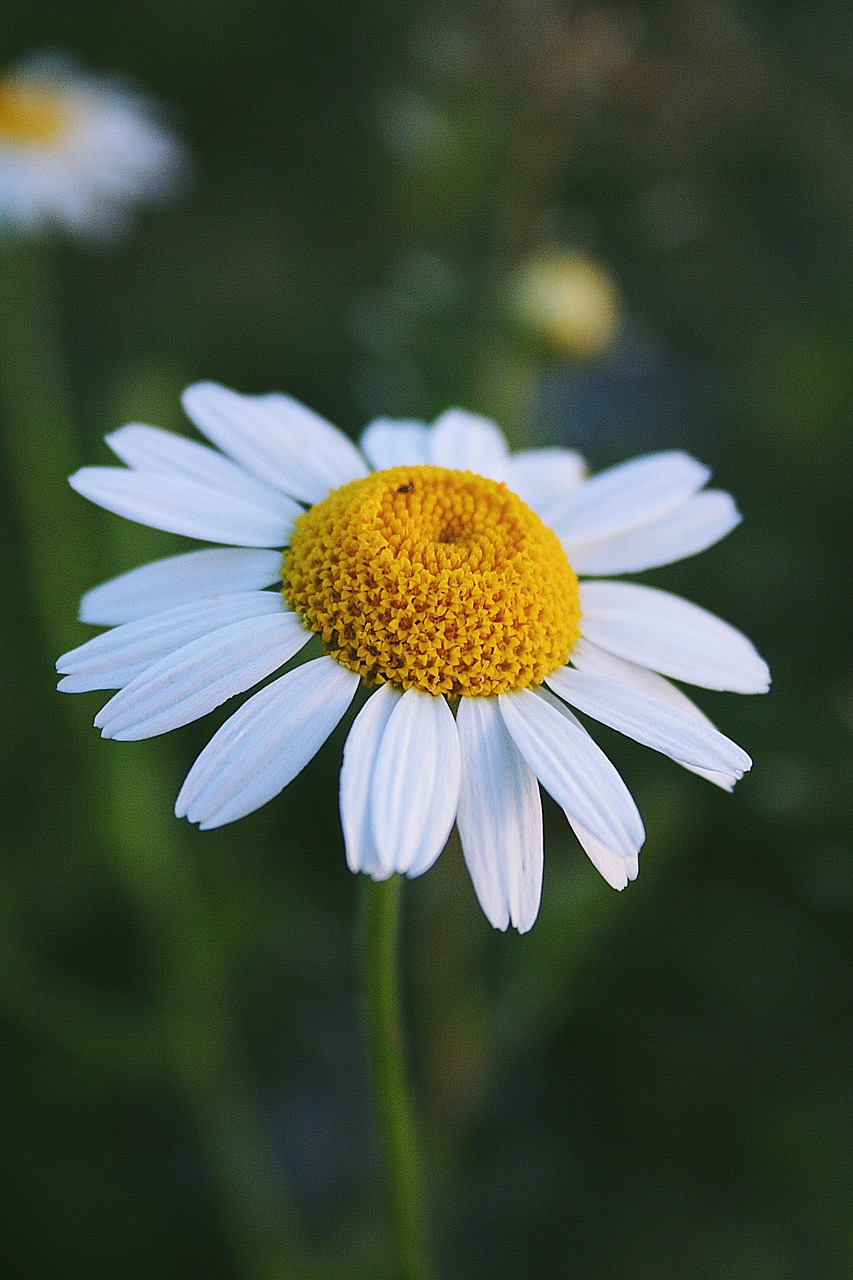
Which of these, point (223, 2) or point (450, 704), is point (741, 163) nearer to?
point (223, 2)

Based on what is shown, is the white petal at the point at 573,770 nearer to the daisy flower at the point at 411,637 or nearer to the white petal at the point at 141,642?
the daisy flower at the point at 411,637

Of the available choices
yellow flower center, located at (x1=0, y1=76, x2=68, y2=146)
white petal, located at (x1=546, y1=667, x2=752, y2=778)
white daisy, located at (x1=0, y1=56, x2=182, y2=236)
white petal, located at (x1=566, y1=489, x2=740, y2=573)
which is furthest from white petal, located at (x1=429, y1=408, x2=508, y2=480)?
yellow flower center, located at (x1=0, y1=76, x2=68, y2=146)

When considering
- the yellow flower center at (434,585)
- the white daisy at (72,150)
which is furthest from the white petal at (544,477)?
the white daisy at (72,150)

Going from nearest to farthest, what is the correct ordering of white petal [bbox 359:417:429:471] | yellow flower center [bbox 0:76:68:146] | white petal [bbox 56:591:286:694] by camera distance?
white petal [bbox 56:591:286:694] → white petal [bbox 359:417:429:471] → yellow flower center [bbox 0:76:68:146]

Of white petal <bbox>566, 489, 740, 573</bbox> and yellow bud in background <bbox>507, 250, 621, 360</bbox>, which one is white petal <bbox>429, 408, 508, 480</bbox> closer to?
white petal <bbox>566, 489, 740, 573</bbox>

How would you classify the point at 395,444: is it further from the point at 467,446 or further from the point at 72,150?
the point at 72,150

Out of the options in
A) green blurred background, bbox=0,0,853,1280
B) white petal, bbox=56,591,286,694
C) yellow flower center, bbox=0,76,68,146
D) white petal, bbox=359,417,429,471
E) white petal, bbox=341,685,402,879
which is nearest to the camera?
white petal, bbox=341,685,402,879

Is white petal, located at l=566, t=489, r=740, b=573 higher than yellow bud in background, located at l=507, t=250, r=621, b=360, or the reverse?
yellow bud in background, located at l=507, t=250, r=621, b=360
